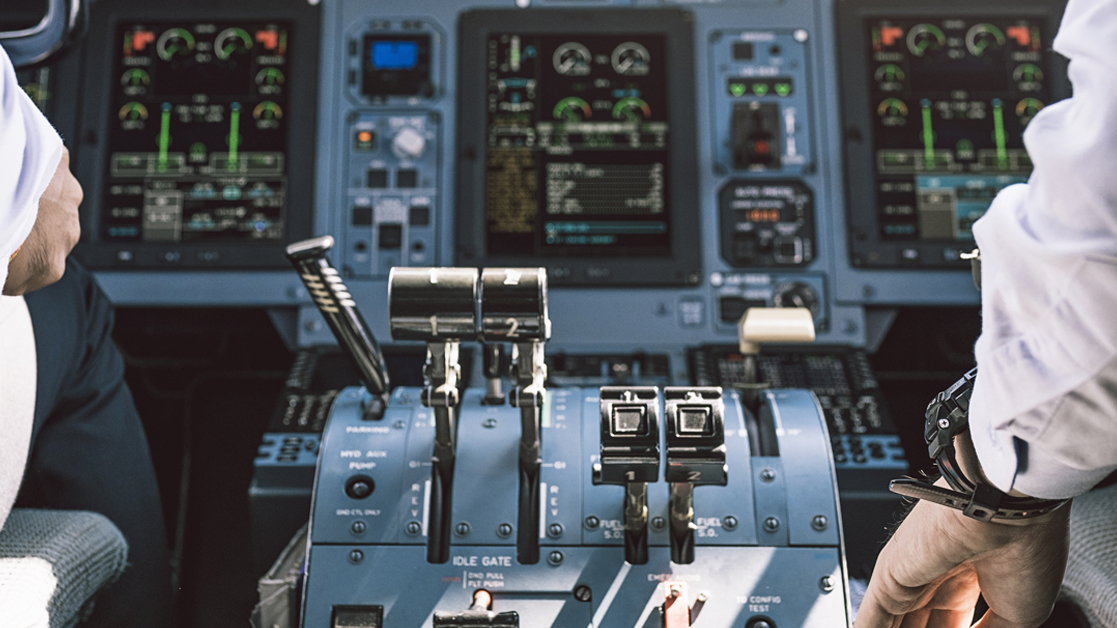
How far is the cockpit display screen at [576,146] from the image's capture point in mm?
2293

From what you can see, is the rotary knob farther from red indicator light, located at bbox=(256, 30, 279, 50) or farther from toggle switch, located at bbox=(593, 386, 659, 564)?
toggle switch, located at bbox=(593, 386, 659, 564)

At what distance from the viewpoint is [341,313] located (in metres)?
1.36

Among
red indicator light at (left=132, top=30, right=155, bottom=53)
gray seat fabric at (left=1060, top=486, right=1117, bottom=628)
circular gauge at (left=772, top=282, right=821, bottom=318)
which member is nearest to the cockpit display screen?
circular gauge at (left=772, top=282, right=821, bottom=318)

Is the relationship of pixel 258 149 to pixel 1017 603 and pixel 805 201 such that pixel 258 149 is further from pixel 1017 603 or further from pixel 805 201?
pixel 1017 603

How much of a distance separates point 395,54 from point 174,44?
2.02 ft

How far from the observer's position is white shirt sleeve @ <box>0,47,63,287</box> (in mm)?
938

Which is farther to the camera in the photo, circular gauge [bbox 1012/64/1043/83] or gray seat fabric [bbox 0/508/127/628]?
circular gauge [bbox 1012/64/1043/83]

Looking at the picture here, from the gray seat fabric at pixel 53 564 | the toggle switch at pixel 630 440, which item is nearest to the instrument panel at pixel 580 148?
the gray seat fabric at pixel 53 564

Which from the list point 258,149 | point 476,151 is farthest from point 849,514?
point 258,149

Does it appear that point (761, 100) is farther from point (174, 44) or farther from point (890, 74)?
point (174, 44)

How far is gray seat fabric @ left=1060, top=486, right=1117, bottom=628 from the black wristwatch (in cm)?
33

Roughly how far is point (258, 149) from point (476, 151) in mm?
593

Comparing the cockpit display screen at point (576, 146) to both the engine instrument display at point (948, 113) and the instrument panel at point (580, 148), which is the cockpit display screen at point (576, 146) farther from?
the engine instrument display at point (948, 113)

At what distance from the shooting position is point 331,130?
7.73 feet
